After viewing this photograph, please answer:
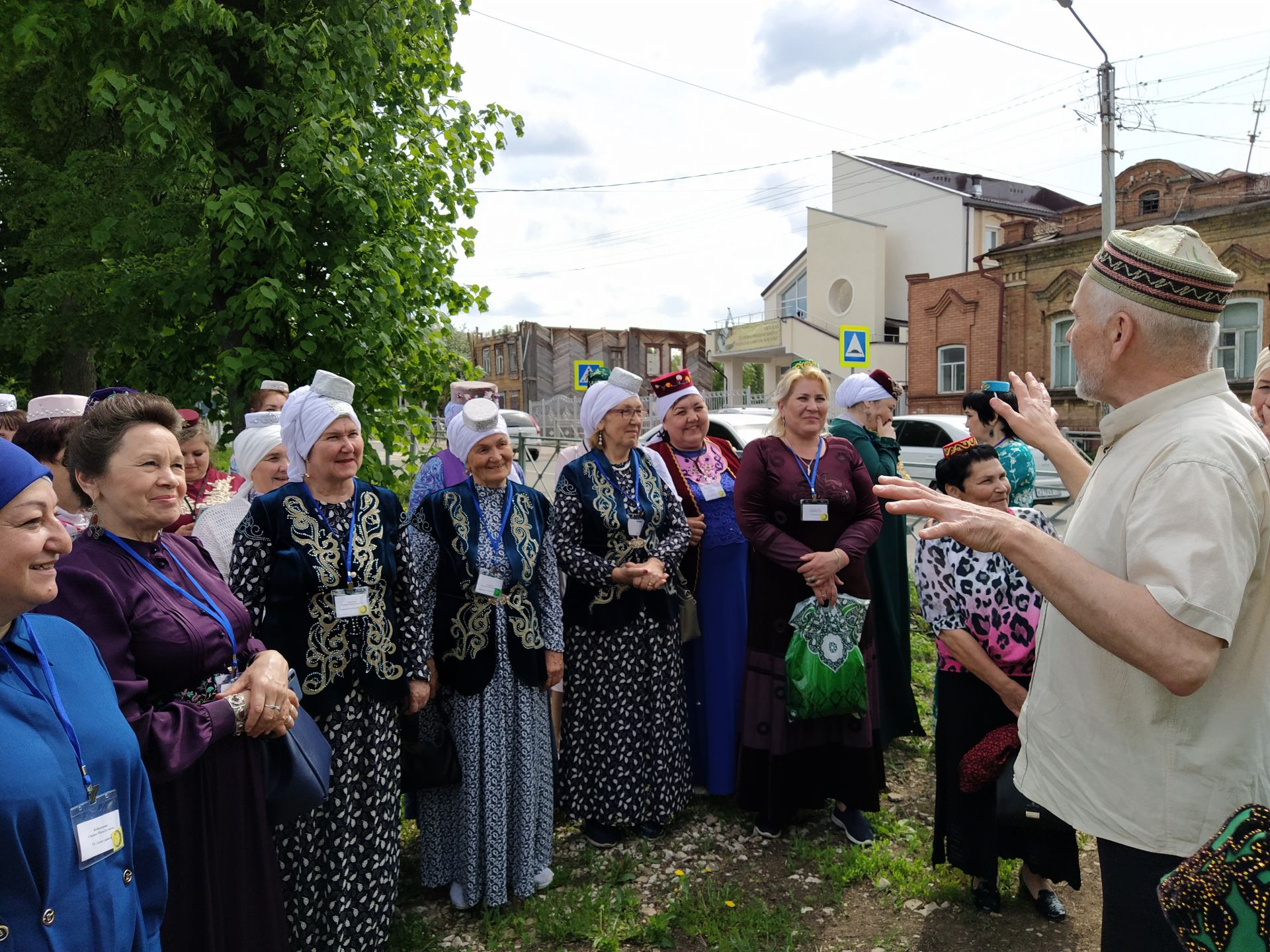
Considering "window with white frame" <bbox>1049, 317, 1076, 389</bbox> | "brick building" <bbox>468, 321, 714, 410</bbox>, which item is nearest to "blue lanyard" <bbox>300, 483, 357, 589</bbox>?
"window with white frame" <bbox>1049, 317, 1076, 389</bbox>

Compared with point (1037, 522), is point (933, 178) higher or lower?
higher

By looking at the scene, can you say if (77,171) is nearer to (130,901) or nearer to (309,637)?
(309,637)

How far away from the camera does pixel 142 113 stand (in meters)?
5.25

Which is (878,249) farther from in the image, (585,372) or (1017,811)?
(1017,811)

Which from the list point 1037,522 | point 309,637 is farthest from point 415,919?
point 1037,522

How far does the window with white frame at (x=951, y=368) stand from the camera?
2638 centimetres

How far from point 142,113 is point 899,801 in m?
6.14

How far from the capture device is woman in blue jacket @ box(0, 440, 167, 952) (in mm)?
1508

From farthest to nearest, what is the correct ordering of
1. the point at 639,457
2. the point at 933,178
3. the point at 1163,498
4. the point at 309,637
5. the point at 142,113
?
the point at 933,178 < the point at 142,113 < the point at 639,457 < the point at 309,637 < the point at 1163,498

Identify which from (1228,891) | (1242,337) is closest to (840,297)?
(1242,337)

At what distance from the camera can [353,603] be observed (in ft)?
9.46

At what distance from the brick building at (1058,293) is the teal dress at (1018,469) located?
1531cm

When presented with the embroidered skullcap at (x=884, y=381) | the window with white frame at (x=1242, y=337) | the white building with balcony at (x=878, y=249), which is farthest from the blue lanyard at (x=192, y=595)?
the white building with balcony at (x=878, y=249)

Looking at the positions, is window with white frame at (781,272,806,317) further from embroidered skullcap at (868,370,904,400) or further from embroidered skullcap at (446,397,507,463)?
embroidered skullcap at (446,397,507,463)
